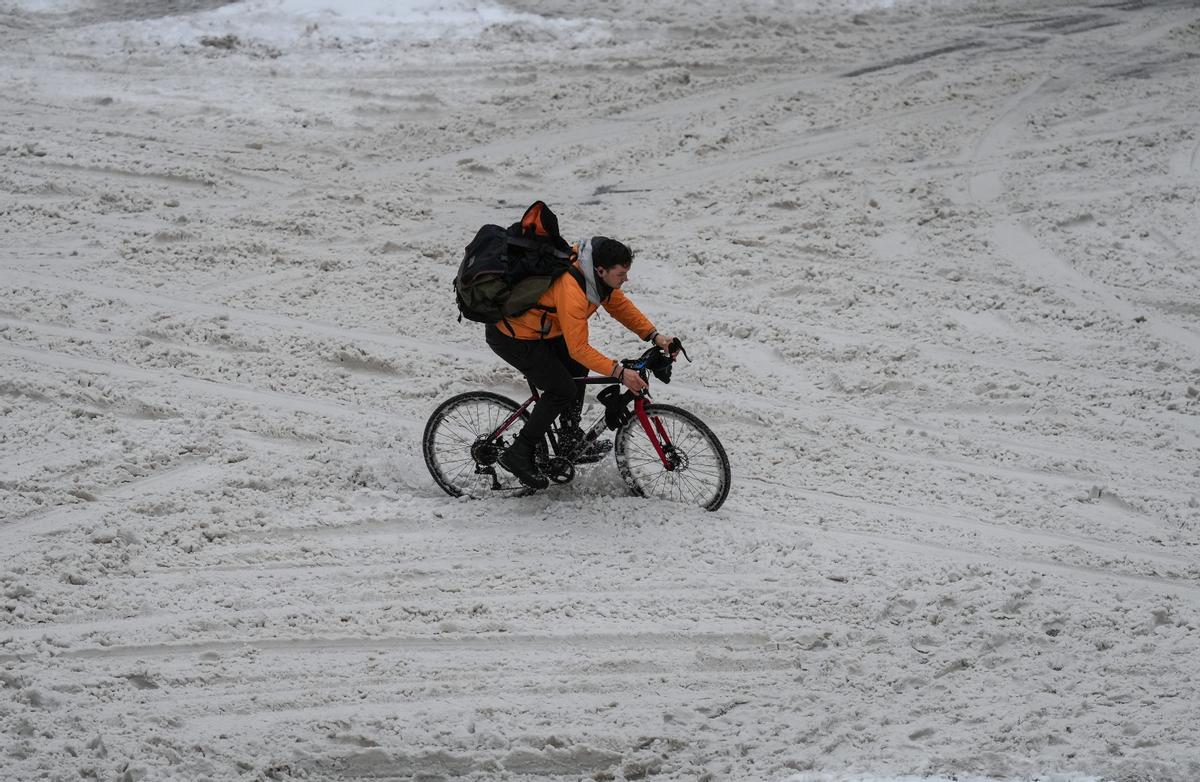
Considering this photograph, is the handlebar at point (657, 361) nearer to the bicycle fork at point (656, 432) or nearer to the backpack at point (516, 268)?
the bicycle fork at point (656, 432)

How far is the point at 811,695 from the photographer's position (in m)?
5.25

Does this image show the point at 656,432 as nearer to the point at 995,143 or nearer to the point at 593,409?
the point at 593,409

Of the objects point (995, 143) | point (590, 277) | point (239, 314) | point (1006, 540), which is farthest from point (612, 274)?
point (995, 143)

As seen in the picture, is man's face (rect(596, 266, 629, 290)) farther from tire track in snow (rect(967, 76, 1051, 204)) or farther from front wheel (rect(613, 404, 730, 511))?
tire track in snow (rect(967, 76, 1051, 204))

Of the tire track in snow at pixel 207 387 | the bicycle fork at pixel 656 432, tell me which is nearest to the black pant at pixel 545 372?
the bicycle fork at pixel 656 432

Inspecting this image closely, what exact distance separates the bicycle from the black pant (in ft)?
0.34

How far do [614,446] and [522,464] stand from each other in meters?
0.51

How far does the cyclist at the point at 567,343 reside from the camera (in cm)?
591

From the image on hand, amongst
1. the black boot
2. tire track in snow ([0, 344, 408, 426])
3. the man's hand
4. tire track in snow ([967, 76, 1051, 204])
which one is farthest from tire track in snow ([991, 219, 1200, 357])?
tire track in snow ([0, 344, 408, 426])

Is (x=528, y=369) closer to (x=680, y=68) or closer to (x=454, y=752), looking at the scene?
(x=454, y=752)

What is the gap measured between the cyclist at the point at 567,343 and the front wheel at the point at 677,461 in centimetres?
16

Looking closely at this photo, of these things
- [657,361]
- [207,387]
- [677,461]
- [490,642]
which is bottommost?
[490,642]

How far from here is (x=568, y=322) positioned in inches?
232

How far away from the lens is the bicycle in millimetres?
6344
